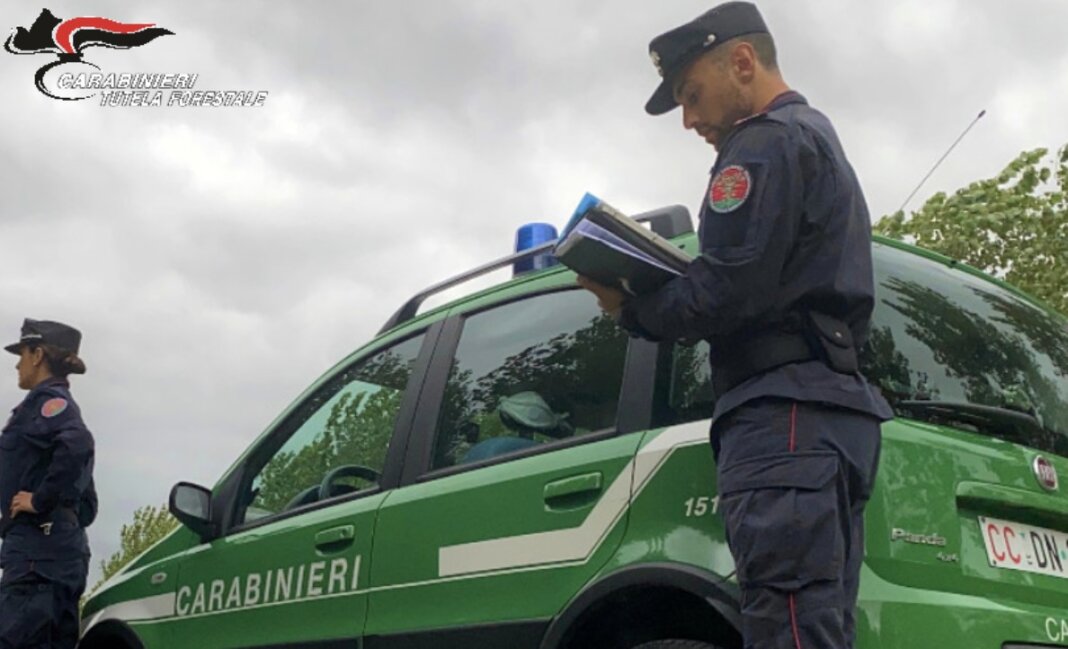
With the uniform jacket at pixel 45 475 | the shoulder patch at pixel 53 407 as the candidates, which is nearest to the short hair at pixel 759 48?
the uniform jacket at pixel 45 475

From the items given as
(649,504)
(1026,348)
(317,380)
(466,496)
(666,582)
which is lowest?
(666,582)

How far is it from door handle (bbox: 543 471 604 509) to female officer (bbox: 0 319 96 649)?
9.24 ft

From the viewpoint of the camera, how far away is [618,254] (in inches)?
91.3

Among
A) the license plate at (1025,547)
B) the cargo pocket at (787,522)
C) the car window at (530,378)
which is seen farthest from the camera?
the car window at (530,378)

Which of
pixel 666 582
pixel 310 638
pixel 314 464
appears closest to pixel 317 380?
pixel 314 464

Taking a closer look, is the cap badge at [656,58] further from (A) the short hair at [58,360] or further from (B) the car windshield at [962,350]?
(A) the short hair at [58,360]

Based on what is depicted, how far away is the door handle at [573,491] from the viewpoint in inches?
110

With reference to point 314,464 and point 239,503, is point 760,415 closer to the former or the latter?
point 314,464

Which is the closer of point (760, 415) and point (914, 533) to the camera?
point (760, 415)

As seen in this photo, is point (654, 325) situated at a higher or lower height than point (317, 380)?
lower

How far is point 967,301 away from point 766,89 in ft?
2.96

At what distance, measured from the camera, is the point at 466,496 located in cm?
316

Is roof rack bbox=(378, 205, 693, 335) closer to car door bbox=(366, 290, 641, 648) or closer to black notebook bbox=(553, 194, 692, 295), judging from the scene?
car door bbox=(366, 290, 641, 648)

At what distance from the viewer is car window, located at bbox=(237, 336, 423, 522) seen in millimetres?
3717
